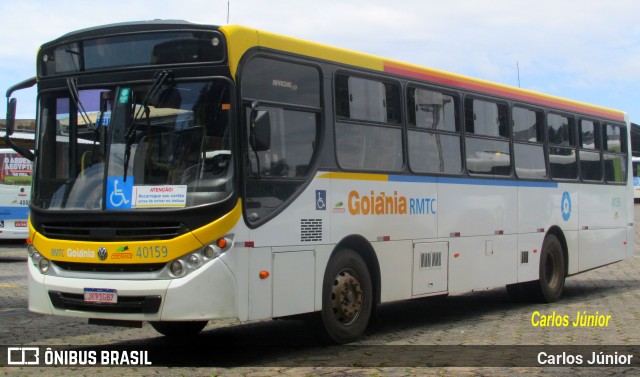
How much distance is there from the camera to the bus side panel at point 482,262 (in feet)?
42.1

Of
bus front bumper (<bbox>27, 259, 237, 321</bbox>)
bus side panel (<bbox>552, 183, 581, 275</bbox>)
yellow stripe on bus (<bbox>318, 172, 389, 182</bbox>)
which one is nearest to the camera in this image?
bus front bumper (<bbox>27, 259, 237, 321</bbox>)

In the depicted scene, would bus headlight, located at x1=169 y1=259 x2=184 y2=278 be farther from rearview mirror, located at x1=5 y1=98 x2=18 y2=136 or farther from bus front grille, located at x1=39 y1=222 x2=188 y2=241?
rearview mirror, located at x1=5 y1=98 x2=18 y2=136

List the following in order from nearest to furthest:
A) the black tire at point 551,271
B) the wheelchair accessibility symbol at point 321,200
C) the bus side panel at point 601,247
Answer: the wheelchair accessibility symbol at point 321,200 → the black tire at point 551,271 → the bus side panel at point 601,247

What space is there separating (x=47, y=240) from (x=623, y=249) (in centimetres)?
1235

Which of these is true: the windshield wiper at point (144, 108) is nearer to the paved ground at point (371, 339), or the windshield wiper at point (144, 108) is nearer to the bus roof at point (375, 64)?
the bus roof at point (375, 64)

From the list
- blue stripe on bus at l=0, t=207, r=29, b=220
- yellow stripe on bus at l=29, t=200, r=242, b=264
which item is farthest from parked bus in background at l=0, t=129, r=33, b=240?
yellow stripe on bus at l=29, t=200, r=242, b=264

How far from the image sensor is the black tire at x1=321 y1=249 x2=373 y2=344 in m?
10.3

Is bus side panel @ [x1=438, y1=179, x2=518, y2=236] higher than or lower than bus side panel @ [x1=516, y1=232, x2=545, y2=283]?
higher

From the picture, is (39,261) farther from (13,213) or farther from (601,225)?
(13,213)

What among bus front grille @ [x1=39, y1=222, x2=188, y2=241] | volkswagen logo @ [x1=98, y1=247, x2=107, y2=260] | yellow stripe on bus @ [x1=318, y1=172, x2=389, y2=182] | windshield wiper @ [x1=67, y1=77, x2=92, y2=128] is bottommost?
volkswagen logo @ [x1=98, y1=247, x2=107, y2=260]

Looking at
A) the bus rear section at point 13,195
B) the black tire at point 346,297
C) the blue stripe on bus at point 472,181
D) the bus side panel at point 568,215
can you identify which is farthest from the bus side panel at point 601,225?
the bus rear section at point 13,195

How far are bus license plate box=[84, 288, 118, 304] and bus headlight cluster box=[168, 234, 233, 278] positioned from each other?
0.60 meters

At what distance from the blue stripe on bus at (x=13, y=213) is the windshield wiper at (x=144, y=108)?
1843 centimetres

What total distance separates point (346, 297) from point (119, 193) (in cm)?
290
